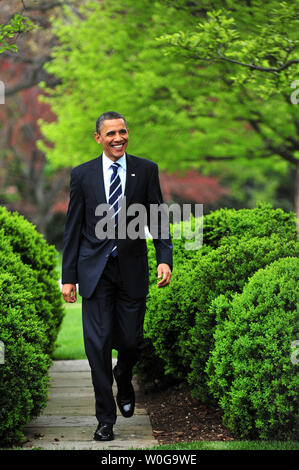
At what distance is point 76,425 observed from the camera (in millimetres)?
5133

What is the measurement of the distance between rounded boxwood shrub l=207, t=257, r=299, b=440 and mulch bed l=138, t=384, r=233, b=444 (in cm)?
38

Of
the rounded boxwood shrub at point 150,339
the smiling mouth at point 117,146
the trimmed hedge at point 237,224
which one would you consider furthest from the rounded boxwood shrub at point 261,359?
the trimmed hedge at point 237,224

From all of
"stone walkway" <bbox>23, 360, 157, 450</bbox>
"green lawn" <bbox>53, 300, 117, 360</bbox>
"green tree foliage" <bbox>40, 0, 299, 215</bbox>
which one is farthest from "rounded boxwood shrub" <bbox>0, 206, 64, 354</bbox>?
"green tree foliage" <bbox>40, 0, 299, 215</bbox>

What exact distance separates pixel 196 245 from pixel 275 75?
8.25ft

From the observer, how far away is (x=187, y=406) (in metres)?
5.60

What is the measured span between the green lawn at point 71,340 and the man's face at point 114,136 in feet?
11.1

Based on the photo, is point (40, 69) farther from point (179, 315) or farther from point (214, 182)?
point (179, 315)

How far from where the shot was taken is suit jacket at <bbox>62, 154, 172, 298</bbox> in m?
4.59

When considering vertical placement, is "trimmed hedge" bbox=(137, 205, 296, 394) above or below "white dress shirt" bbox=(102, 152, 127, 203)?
below

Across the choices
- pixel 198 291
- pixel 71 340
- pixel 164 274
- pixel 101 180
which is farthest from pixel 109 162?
pixel 71 340

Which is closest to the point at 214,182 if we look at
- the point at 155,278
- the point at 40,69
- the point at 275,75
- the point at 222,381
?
the point at 40,69

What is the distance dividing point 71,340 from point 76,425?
158 inches

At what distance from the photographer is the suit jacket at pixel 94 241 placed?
4590 millimetres

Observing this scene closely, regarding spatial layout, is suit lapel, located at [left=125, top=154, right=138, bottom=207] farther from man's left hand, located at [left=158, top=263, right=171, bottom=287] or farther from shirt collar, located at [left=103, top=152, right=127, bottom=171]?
man's left hand, located at [left=158, top=263, right=171, bottom=287]
